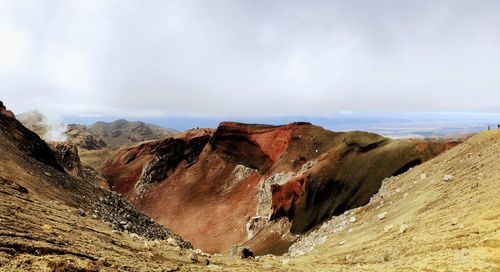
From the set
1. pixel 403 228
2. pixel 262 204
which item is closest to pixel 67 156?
pixel 262 204

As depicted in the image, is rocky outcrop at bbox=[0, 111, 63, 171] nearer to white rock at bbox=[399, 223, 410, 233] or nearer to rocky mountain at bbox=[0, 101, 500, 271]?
rocky mountain at bbox=[0, 101, 500, 271]

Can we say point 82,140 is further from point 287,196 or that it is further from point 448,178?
point 448,178

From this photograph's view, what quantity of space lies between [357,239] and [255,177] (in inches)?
1690

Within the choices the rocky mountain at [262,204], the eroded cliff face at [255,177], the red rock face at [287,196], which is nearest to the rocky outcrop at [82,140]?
the eroded cliff face at [255,177]

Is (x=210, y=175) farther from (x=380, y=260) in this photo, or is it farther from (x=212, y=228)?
(x=380, y=260)

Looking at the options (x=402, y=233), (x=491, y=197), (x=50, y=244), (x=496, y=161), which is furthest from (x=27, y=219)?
(x=496, y=161)

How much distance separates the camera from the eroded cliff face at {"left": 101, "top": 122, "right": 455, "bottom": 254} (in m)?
52.7

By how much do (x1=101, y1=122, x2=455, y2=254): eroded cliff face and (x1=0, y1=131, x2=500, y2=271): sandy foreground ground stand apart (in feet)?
49.8

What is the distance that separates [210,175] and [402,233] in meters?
56.2

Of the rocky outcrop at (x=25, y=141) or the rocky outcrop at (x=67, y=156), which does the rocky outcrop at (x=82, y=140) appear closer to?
the rocky outcrop at (x=67, y=156)

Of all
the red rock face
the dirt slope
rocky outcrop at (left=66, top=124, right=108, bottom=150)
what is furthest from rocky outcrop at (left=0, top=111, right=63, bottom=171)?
rocky outcrop at (left=66, top=124, right=108, bottom=150)

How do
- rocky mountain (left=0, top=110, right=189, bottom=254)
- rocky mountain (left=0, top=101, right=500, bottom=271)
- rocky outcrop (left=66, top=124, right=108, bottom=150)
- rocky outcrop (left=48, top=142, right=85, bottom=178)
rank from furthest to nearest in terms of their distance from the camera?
rocky outcrop (left=66, top=124, right=108, bottom=150) < rocky outcrop (left=48, top=142, right=85, bottom=178) < rocky mountain (left=0, top=110, right=189, bottom=254) < rocky mountain (left=0, top=101, right=500, bottom=271)

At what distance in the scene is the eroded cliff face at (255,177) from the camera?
52.7 meters

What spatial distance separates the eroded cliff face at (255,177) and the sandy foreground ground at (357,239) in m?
15.2
